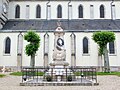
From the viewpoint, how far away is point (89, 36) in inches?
1548

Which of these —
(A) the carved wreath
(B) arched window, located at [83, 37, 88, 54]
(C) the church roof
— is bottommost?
(A) the carved wreath

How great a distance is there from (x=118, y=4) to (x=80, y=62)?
58.8 ft

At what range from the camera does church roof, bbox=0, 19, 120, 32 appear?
40156 millimetres

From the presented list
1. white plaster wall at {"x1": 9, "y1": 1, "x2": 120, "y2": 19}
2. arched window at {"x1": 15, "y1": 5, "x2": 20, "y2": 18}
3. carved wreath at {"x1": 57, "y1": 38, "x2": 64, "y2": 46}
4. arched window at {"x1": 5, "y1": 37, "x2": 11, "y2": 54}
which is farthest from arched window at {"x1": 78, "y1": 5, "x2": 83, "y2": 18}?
carved wreath at {"x1": 57, "y1": 38, "x2": 64, "y2": 46}

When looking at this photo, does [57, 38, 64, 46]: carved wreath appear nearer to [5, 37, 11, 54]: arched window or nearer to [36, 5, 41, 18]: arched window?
[5, 37, 11, 54]: arched window

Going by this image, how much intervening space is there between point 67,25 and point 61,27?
22.6 ft

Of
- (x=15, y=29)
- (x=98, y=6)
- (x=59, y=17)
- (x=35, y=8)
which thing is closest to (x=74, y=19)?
(x=59, y=17)

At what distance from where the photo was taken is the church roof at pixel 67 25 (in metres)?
40.2

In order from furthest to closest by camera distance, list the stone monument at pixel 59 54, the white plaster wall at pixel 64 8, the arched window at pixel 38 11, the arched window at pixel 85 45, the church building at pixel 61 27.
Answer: the arched window at pixel 38 11 < the white plaster wall at pixel 64 8 < the arched window at pixel 85 45 < the church building at pixel 61 27 < the stone monument at pixel 59 54

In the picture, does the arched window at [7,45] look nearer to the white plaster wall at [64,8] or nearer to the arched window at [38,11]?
the white plaster wall at [64,8]

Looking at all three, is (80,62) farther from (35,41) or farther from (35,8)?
(35,8)

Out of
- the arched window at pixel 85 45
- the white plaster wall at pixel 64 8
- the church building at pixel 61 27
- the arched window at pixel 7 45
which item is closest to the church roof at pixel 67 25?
the church building at pixel 61 27

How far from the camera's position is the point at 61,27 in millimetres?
35188

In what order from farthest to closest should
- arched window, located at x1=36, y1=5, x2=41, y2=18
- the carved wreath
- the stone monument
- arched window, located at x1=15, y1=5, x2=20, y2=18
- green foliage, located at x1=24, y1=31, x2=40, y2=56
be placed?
arched window, located at x1=15, y1=5, x2=20, y2=18 < arched window, located at x1=36, y1=5, x2=41, y2=18 < green foliage, located at x1=24, y1=31, x2=40, y2=56 < the carved wreath < the stone monument
